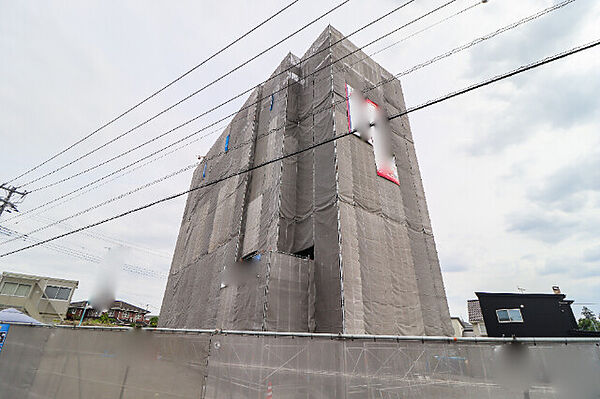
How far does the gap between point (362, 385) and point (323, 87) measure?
14355mm

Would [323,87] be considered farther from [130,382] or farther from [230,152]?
[130,382]

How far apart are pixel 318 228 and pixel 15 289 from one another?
33668 mm

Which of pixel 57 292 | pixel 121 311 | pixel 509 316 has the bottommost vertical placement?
pixel 509 316

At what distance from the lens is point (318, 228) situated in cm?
1184

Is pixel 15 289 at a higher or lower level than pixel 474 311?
higher

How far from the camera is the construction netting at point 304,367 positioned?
8.71ft

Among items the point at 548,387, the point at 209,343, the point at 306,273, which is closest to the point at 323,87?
the point at 306,273

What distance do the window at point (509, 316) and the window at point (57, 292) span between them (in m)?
42.1

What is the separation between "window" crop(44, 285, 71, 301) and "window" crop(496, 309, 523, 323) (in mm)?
42068

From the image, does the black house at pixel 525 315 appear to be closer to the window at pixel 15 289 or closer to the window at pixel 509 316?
the window at pixel 509 316

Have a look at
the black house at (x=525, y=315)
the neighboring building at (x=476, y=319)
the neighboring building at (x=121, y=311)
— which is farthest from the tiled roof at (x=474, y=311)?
the neighboring building at (x=121, y=311)

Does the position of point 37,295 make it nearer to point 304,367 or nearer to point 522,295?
point 304,367

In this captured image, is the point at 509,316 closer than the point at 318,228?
No

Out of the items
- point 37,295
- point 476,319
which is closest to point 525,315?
point 476,319
